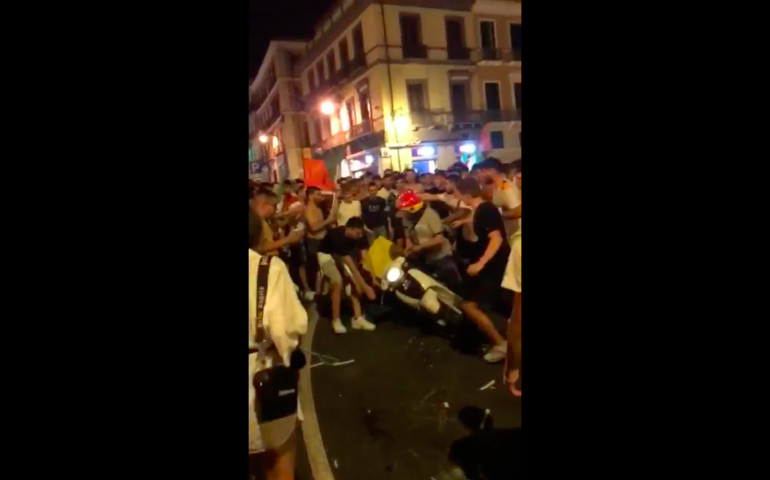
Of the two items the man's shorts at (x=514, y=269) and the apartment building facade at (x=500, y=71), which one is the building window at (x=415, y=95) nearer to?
the apartment building facade at (x=500, y=71)

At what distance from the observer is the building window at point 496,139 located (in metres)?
1.75

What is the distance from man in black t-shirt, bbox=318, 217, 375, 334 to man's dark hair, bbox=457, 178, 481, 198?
0.48m

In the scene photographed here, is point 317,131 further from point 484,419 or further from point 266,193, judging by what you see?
point 484,419

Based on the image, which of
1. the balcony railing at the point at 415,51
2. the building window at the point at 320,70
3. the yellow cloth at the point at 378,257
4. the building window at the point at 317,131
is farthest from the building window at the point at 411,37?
the yellow cloth at the point at 378,257

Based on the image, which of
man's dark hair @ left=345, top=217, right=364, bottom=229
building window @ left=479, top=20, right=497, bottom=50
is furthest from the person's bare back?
building window @ left=479, top=20, right=497, bottom=50

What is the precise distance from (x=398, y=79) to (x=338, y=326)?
1.01 meters

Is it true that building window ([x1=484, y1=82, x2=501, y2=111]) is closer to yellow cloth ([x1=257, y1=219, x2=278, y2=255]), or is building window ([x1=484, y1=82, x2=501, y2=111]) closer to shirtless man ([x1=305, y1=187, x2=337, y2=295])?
shirtless man ([x1=305, y1=187, x2=337, y2=295])

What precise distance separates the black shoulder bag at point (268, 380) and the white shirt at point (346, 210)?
54cm

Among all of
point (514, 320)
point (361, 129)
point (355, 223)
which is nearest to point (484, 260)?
point (514, 320)

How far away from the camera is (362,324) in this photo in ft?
6.34

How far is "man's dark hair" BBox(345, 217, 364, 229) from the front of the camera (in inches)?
76.2
